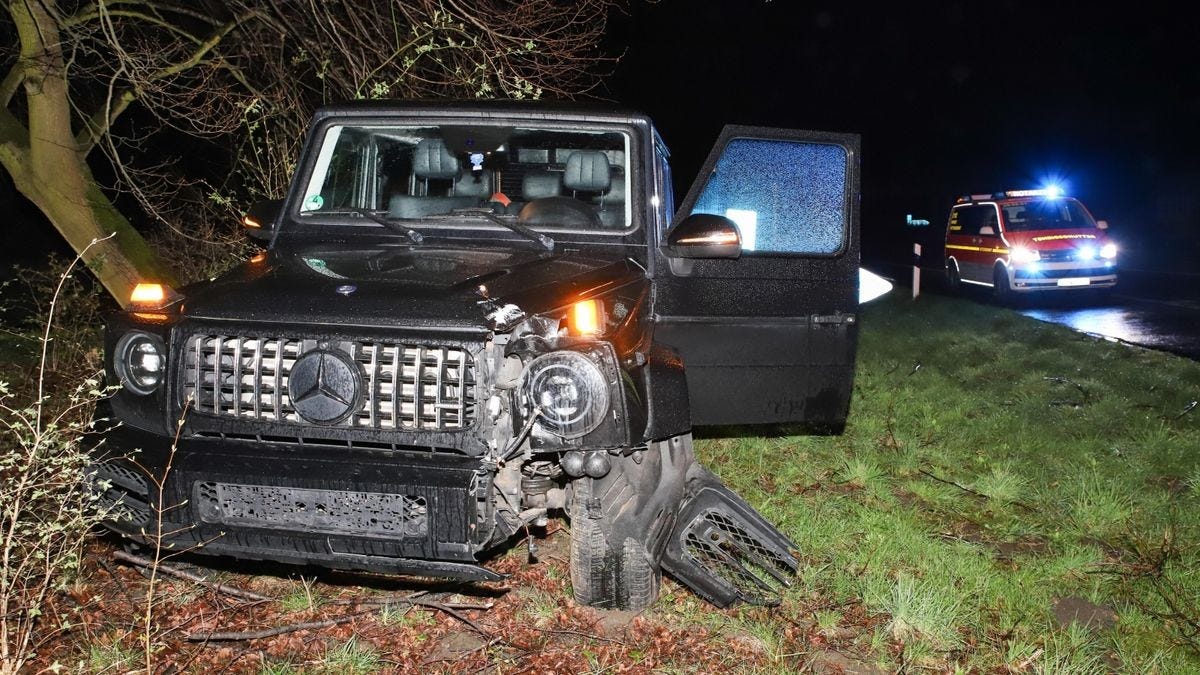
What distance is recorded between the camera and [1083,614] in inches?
163

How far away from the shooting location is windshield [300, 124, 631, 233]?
14.5 ft

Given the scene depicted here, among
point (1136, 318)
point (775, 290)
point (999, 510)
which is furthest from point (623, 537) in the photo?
point (1136, 318)

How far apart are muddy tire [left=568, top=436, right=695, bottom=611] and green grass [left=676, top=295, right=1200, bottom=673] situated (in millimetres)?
415

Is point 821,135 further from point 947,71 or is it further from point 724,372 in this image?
point 947,71

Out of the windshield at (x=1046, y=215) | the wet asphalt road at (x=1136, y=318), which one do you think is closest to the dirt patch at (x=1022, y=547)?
the wet asphalt road at (x=1136, y=318)

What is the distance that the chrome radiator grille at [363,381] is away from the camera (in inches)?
123

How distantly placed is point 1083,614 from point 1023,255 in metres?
12.6

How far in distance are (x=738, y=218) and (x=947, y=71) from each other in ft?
152

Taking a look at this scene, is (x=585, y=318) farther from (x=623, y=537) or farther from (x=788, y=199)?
(x=788, y=199)

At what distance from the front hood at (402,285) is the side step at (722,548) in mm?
936

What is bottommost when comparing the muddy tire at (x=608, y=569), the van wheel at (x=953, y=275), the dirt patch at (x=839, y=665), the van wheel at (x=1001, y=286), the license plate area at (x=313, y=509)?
the dirt patch at (x=839, y=665)

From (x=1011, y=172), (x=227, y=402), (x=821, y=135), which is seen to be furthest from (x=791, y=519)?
(x=1011, y=172)

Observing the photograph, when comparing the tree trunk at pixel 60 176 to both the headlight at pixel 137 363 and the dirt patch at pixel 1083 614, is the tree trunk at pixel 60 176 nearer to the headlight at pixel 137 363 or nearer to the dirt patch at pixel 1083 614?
the headlight at pixel 137 363

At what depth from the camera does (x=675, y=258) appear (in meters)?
4.45
